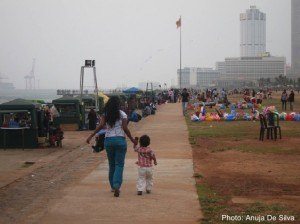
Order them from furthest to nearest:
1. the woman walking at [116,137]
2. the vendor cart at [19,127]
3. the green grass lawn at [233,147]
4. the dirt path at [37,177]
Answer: the vendor cart at [19,127] → the woman walking at [116,137] → the dirt path at [37,177] → the green grass lawn at [233,147]

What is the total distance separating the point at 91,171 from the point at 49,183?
151 cm

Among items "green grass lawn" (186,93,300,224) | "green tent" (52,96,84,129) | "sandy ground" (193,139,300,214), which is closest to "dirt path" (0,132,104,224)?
"green grass lawn" (186,93,300,224)

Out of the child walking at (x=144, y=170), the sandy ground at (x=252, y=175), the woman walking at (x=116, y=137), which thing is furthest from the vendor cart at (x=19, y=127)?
the child walking at (x=144, y=170)

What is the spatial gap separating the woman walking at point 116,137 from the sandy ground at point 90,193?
363mm

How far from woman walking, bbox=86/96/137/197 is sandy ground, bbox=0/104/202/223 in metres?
0.36

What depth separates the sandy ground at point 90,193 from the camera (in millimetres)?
7492

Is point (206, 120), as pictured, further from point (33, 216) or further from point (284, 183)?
point (33, 216)

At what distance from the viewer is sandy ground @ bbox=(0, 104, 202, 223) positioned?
749 cm

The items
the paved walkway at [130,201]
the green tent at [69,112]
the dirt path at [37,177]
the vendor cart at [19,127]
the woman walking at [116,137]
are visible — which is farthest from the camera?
the green tent at [69,112]

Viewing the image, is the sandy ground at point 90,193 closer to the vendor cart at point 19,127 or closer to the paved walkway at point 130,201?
the paved walkway at point 130,201

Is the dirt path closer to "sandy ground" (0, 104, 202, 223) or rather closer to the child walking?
"sandy ground" (0, 104, 202, 223)

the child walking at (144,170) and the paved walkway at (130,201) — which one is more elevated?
the child walking at (144,170)

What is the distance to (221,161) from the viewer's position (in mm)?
13594

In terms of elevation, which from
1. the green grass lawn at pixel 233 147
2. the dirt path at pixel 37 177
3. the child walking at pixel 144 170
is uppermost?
the child walking at pixel 144 170
